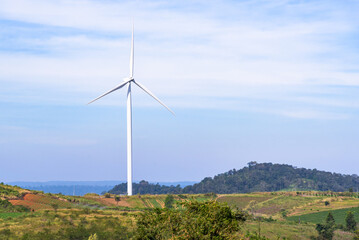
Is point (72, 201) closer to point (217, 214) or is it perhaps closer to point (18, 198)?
point (18, 198)

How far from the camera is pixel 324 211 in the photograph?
163750 mm

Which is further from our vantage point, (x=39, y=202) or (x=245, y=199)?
(x=245, y=199)

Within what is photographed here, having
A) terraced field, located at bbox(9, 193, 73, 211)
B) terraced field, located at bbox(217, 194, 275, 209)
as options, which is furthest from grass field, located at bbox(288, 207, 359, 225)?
terraced field, located at bbox(9, 193, 73, 211)

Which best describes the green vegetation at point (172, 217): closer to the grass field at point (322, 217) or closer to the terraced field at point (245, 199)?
the terraced field at point (245, 199)

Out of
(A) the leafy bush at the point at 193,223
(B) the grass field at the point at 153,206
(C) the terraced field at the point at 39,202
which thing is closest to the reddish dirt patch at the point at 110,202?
(B) the grass field at the point at 153,206

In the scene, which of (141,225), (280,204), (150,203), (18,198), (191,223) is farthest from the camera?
(280,204)

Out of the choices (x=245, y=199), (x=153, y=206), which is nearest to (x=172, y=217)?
(x=153, y=206)

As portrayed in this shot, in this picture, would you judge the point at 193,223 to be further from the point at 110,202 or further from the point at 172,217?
the point at 110,202

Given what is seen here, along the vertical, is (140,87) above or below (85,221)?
above

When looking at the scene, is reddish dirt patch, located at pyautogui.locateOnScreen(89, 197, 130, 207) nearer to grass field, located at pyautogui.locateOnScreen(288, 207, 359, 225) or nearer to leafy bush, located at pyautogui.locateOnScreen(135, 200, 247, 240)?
grass field, located at pyautogui.locateOnScreen(288, 207, 359, 225)

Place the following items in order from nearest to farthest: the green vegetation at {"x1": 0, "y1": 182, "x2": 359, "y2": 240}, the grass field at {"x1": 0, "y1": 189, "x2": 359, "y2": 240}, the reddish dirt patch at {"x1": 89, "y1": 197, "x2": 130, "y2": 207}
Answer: the green vegetation at {"x1": 0, "y1": 182, "x2": 359, "y2": 240} → the grass field at {"x1": 0, "y1": 189, "x2": 359, "y2": 240} → the reddish dirt patch at {"x1": 89, "y1": 197, "x2": 130, "y2": 207}

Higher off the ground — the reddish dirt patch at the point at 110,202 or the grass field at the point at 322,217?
the reddish dirt patch at the point at 110,202

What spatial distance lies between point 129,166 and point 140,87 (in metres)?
18.8

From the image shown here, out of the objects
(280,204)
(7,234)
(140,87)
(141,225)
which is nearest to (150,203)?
(140,87)
